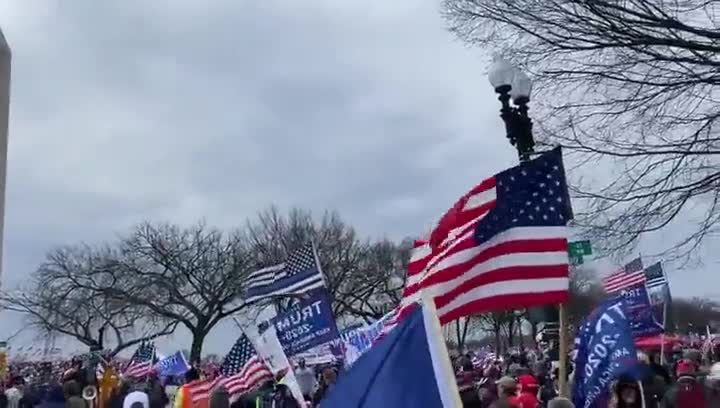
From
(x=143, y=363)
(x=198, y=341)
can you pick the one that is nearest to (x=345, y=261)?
(x=198, y=341)

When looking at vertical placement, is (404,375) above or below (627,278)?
below

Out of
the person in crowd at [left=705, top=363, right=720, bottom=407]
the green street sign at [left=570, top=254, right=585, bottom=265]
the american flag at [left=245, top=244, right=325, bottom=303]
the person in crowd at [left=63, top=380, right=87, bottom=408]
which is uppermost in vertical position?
the american flag at [left=245, top=244, right=325, bottom=303]

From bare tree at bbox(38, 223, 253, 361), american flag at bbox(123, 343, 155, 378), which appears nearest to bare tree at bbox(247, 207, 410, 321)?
bare tree at bbox(38, 223, 253, 361)

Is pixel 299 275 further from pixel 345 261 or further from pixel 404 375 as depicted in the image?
pixel 345 261

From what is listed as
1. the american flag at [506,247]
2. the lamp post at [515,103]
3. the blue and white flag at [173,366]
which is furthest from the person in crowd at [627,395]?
the blue and white flag at [173,366]

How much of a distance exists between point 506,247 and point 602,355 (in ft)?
5.70

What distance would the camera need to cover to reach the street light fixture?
10.7m

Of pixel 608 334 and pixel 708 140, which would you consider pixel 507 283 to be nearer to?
pixel 608 334

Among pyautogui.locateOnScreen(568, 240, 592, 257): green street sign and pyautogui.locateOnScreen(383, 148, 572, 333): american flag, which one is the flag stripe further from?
pyautogui.locateOnScreen(383, 148, 572, 333): american flag

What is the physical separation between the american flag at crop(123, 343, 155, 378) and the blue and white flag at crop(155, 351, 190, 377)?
531mm

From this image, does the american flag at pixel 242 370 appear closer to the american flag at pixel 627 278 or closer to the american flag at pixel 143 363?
the american flag at pixel 627 278

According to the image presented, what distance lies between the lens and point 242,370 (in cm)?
1559

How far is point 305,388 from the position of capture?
18359mm

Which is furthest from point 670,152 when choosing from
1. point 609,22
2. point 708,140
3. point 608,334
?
point 608,334
